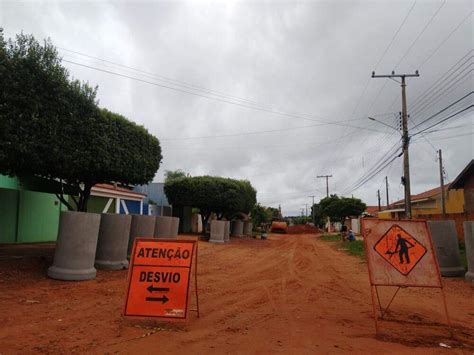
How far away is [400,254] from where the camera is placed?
6234 millimetres

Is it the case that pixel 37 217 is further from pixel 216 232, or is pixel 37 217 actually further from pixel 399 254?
pixel 399 254

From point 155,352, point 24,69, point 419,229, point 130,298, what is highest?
point 24,69

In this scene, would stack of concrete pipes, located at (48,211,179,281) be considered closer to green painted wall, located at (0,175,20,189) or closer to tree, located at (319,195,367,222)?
green painted wall, located at (0,175,20,189)

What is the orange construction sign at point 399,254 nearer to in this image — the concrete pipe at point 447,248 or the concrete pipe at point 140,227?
the concrete pipe at point 447,248

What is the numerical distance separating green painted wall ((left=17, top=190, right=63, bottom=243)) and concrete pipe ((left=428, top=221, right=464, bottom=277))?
616 inches

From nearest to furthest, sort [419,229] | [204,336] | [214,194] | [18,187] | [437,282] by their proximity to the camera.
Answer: [204,336]
[437,282]
[419,229]
[18,187]
[214,194]

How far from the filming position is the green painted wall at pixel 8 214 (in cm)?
1562

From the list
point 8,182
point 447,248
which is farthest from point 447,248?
point 8,182

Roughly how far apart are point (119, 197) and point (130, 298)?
22.6 m

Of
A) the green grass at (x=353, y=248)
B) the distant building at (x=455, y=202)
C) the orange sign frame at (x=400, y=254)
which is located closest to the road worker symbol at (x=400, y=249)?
the orange sign frame at (x=400, y=254)

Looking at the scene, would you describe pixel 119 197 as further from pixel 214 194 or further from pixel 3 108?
pixel 3 108

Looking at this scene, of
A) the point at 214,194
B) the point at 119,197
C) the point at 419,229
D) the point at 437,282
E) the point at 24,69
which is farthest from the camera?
the point at 214,194

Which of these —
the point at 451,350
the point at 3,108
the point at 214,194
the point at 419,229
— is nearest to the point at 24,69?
the point at 3,108

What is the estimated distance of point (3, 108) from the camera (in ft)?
29.6
